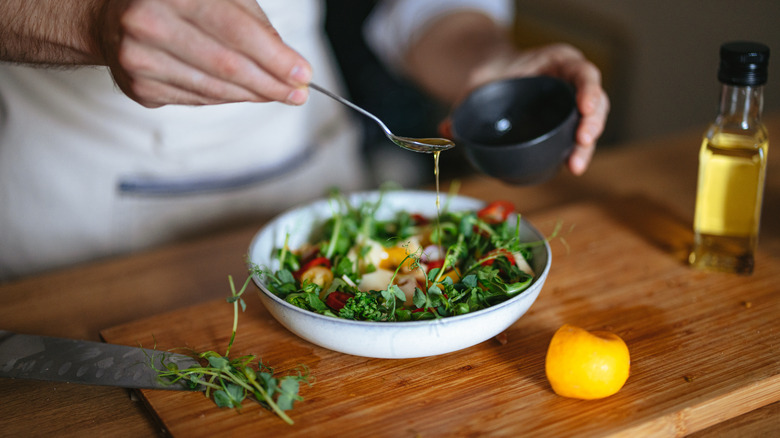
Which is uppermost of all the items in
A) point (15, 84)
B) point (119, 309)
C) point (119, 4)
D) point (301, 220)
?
point (119, 4)

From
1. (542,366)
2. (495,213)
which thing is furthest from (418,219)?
(542,366)

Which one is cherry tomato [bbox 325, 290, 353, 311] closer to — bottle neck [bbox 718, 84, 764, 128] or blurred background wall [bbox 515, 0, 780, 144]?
bottle neck [bbox 718, 84, 764, 128]

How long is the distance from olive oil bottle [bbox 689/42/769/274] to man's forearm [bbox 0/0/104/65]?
890 mm

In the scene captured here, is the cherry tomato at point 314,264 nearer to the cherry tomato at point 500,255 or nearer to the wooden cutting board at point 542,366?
the wooden cutting board at point 542,366

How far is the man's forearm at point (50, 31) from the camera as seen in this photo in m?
0.86

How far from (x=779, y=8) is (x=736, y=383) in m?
2.03

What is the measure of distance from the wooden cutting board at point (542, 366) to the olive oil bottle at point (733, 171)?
0.15 feet

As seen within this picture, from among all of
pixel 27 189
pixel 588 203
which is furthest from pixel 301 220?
pixel 27 189

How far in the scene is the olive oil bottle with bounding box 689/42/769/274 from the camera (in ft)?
3.18

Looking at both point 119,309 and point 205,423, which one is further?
point 119,309

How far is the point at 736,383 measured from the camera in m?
0.83

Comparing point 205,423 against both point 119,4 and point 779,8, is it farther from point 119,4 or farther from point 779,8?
point 779,8

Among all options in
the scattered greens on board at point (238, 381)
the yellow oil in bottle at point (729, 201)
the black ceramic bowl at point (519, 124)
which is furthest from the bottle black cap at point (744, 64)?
the scattered greens on board at point (238, 381)

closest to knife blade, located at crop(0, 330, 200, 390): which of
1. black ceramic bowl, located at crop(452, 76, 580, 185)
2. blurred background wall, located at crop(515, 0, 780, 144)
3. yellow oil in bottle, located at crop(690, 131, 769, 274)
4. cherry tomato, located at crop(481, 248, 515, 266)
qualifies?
cherry tomato, located at crop(481, 248, 515, 266)
